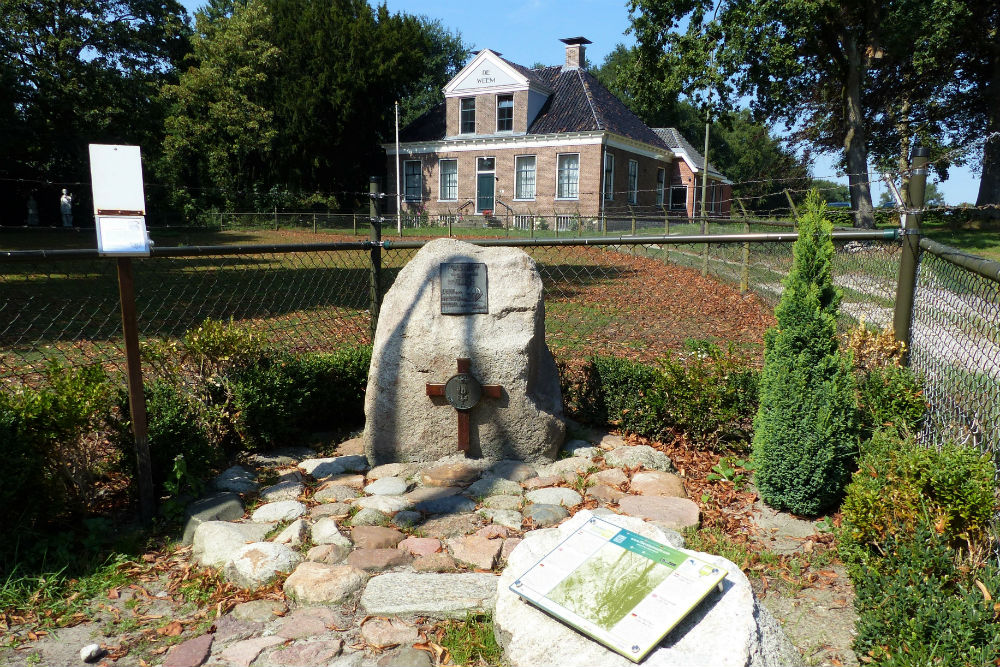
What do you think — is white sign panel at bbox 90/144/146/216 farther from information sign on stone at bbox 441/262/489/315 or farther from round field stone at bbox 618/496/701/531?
round field stone at bbox 618/496/701/531

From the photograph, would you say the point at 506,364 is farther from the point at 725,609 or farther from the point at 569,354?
the point at 569,354

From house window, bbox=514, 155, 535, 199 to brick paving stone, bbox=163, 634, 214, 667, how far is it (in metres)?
28.0

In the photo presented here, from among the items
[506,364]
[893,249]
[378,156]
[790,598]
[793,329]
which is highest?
[378,156]

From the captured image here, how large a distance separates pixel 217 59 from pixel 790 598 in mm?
35676

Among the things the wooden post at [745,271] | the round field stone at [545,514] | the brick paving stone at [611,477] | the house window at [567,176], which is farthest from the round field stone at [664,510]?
the house window at [567,176]

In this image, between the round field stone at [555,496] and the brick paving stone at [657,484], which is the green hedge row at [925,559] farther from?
the round field stone at [555,496]

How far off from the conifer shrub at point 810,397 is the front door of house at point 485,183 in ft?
90.1

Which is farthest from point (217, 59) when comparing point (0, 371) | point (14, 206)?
point (0, 371)

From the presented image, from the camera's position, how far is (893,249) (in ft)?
15.9

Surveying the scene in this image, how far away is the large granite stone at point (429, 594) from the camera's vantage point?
2.91m

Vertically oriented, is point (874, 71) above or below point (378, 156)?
above

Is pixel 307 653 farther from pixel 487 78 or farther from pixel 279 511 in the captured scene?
pixel 487 78

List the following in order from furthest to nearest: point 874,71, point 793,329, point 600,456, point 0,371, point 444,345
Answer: point 874,71 → point 0,371 → point 600,456 → point 444,345 → point 793,329

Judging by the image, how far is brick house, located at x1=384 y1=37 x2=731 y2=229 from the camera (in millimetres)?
28250
